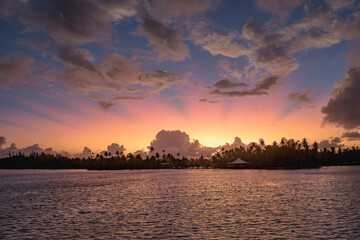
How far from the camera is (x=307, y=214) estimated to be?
1617 inches

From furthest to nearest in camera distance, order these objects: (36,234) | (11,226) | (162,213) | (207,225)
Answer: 1. (162,213)
2. (11,226)
3. (207,225)
4. (36,234)

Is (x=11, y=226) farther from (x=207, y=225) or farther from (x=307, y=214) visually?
(x=307, y=214)

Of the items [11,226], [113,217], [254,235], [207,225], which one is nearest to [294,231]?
[254,235]

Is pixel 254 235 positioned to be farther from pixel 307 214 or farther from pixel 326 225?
pixel 307 214

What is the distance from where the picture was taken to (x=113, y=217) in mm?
41656

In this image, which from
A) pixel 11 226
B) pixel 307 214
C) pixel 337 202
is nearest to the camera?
pixel 11 226

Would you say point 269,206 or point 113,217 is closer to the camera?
point 113,217

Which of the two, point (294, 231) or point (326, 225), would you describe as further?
point (326, 225)

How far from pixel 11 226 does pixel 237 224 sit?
28.9 metres

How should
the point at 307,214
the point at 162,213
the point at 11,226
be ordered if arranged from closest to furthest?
the point at 11,226 → the point at 307,214 → the point at 162,213

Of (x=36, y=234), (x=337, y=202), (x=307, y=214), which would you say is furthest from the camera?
(x=337, y=202)

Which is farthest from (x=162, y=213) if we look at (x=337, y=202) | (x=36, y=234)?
(x=337, y=202)

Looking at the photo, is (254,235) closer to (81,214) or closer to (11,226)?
(81,214)

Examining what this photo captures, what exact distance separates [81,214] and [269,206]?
101 ft
